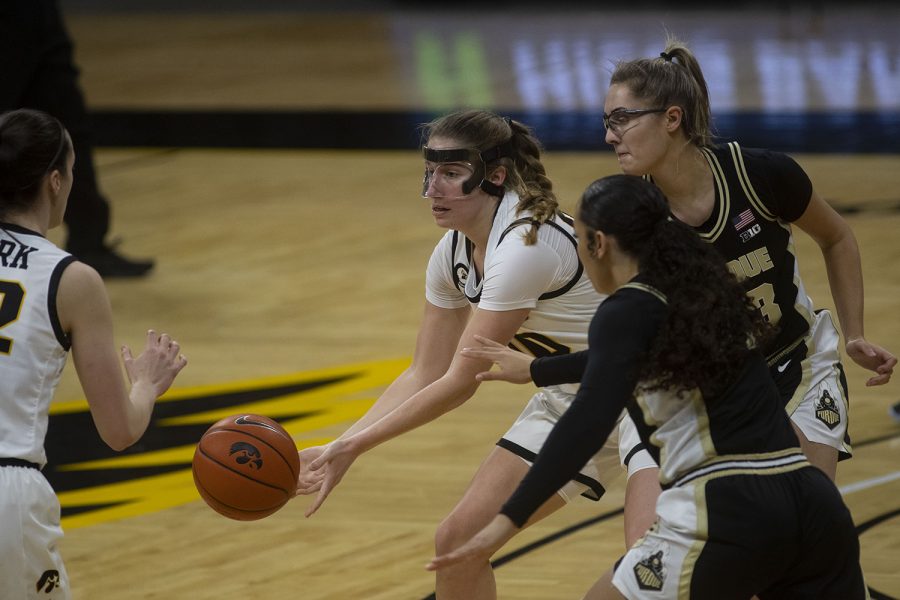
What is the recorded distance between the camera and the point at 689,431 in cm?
282

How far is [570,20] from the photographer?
2080cm

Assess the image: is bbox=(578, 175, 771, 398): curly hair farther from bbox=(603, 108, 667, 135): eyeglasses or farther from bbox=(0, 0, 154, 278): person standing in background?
bbox=(0, 0, 154, 278): person standing in background

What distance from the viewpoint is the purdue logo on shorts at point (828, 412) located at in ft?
11.9

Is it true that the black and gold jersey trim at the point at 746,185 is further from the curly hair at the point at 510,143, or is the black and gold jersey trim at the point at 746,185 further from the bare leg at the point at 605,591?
the bare leg at the point at 605,591

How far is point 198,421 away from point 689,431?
362 centimetres

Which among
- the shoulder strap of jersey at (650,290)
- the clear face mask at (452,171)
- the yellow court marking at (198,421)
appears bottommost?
the yellow court marking at (198,421)

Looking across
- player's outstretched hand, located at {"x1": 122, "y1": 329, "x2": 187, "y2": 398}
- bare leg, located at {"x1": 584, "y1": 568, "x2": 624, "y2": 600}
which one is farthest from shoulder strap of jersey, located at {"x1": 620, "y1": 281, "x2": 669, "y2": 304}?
player's outstretched hand, located at {"x1": 122, "y1": 329, "x2": 187, "y2": 398}

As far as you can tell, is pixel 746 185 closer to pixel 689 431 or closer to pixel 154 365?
pixel 689 431

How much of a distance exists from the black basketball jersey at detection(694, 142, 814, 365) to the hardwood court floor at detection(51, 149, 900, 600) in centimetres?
105

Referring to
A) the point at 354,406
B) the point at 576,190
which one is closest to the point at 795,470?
the point at 354,406

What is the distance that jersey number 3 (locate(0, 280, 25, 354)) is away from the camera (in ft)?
9.61

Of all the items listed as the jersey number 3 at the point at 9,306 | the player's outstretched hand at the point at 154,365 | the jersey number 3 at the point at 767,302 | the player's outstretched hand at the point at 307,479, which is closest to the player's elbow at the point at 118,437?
the player's outstretched hand at the point at 154,365

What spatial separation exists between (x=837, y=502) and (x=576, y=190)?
280 inches

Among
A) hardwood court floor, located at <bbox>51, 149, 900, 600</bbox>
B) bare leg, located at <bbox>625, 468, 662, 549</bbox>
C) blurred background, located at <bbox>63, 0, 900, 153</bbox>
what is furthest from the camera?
blurred background, located at <bbox>63, 0, 900, 153</bbox>
